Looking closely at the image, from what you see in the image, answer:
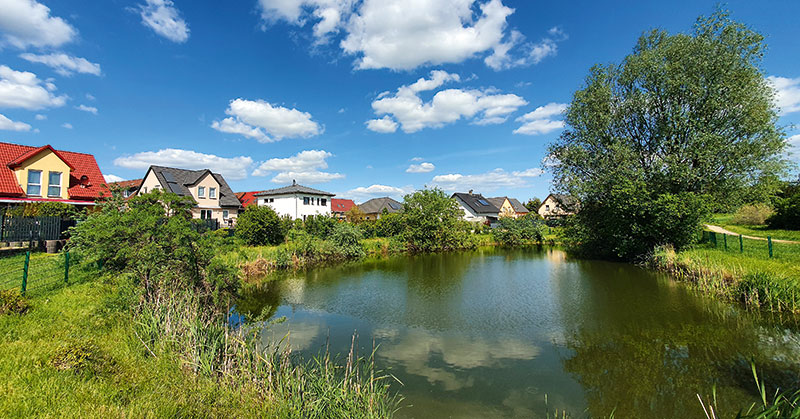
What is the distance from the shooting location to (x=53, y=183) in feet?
79.8

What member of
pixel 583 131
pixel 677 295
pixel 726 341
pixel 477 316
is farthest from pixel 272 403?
pixel 583 131

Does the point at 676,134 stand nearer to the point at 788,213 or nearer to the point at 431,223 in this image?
the point at 788,213

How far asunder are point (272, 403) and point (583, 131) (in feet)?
85.0

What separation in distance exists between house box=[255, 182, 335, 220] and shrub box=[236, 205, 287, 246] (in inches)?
706

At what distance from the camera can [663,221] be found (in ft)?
64.8

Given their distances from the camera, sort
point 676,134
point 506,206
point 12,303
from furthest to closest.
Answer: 1. point 506,206
2. point 676,134
3. point 12,303

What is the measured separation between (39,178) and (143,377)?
92.4 feet

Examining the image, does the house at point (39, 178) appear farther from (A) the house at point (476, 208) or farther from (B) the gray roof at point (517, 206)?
(B) the gray roof at point (517, 206)

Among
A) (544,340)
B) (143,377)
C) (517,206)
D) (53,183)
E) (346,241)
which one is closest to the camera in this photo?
(143,377)

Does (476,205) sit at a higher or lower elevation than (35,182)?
higher

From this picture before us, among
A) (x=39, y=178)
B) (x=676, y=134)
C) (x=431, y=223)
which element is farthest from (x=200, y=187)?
(x=676, y=134)

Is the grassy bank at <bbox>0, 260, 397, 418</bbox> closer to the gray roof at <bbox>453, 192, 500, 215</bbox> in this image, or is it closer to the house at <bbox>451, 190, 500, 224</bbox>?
the house at <bbox>451, 190, 500, 224</bbox>

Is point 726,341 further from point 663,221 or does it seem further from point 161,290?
point 161,290

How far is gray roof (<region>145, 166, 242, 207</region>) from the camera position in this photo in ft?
118
